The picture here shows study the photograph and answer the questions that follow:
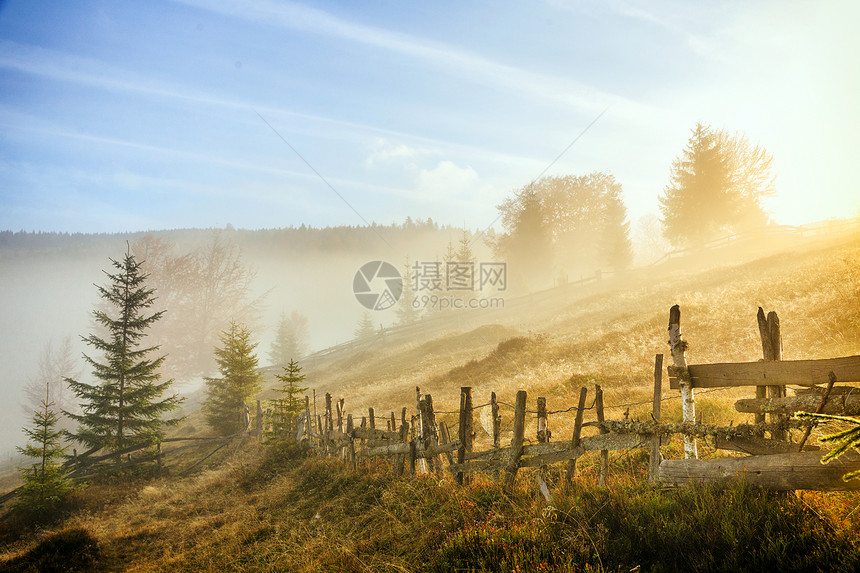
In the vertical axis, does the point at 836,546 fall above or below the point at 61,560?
above

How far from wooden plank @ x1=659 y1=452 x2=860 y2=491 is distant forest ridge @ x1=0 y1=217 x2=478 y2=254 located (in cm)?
9201

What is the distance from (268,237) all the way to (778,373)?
136528mm

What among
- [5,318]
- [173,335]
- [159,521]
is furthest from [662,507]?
[5,318]

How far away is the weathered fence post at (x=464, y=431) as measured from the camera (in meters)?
7.97

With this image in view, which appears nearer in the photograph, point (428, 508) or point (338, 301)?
point (428, 508)

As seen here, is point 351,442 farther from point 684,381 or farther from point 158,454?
point 158,454

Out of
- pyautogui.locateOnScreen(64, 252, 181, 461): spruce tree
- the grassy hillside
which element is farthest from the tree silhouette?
pyautogui.locateOnScreen(64, 252, 181, 461): spruce tree

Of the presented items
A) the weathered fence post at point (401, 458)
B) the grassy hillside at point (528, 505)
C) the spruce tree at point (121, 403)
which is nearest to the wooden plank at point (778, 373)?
the grassy hillside at point (528, 505)

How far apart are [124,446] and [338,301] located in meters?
105

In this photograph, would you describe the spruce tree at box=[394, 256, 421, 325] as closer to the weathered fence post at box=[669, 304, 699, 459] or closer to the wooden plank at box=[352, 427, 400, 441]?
the wooden plank at box=[352, 427, 400, 441]

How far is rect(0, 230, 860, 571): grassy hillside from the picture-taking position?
409cm

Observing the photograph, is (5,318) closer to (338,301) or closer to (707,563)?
(338,301)

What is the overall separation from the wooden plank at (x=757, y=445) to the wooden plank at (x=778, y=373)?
2.63 feet

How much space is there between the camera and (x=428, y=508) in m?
6.99
